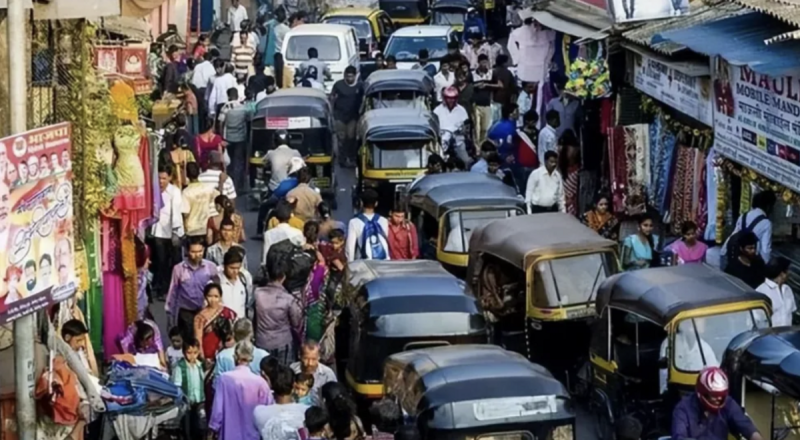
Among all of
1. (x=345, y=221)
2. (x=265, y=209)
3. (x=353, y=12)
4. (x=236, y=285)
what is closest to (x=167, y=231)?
(x=265, y=209)

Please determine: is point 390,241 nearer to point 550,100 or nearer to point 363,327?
point 363,327

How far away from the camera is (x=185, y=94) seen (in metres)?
28.0

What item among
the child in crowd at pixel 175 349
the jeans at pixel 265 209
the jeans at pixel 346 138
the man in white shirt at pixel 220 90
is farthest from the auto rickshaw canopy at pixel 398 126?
the child in crowd at pixel 175 349

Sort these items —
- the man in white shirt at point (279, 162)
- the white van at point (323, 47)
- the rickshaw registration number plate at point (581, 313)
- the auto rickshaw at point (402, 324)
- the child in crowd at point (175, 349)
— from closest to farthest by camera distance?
the child in crowd at point (175, 349) < the auto rickshaw at point (402, 324) < the rickshaw registration number plate at point (581, 313) < the man in white shirt at point (279, 162) < the white van at point (323, 47)

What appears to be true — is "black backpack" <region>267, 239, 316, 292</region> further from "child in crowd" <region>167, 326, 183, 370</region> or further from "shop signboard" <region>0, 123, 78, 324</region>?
"shop signboard" <region>0, 123, 78, 324</region>

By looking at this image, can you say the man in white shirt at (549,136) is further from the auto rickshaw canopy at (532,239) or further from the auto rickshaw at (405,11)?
the auto rickshaw at (405,11)

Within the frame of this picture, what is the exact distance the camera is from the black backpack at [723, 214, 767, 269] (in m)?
17.3

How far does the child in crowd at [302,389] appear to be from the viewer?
13.7m

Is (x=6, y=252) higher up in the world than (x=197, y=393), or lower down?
higher up

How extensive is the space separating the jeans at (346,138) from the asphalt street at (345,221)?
0.44 m

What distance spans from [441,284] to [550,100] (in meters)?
11.8

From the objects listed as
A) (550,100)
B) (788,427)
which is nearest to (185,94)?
(550,100)

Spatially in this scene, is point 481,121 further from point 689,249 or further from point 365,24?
point 365,24

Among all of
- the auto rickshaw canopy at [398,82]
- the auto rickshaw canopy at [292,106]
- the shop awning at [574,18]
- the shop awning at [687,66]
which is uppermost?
the shop awning at [574,18]
